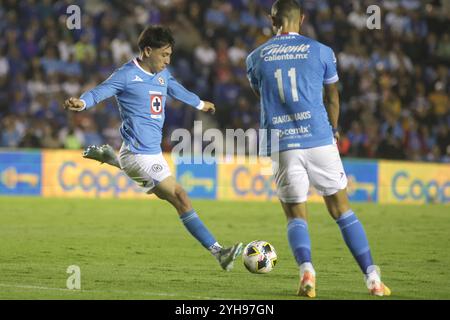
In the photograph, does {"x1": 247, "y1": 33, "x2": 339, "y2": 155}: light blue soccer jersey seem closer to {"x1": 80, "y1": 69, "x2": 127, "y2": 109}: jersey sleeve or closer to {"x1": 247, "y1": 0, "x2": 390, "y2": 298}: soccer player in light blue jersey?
{"x1": 247, "y1": 0, "x2": 390, "y2": 298}: soccer player in light blue jersey

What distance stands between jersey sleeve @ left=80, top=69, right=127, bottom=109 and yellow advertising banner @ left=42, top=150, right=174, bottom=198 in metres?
10.8

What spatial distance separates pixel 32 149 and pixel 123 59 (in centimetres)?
361

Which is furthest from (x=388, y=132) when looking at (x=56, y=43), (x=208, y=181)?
(x=56, y=43)

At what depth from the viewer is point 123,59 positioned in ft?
75.9

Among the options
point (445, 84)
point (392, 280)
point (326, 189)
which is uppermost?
point (445, 84)

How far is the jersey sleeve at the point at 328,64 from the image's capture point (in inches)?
305

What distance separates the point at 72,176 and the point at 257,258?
11689 millimetres

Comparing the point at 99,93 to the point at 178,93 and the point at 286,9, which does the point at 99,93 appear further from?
the point at 286,9

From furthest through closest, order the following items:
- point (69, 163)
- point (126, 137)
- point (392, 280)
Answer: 1. point (69, 163)
2. point (126, 137)
3. point (392, 280)

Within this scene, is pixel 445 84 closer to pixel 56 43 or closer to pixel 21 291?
pixel 56 43

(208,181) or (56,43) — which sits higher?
(56,43)

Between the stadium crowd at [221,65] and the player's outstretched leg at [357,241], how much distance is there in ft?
46.1

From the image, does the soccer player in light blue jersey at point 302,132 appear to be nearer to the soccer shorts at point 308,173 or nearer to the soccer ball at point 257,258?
the soccer shorts at point 308,173

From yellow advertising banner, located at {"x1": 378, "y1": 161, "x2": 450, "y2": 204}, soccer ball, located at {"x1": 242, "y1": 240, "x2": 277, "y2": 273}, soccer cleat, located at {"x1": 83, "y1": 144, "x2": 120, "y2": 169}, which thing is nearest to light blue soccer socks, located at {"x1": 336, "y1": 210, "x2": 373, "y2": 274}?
soccer ball, located at {"x1": 242, "y1": 240, "x2": 277, "y2": 273}
